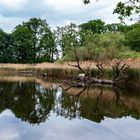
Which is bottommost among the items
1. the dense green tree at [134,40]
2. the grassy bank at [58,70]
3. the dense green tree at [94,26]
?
the grassy bank at [58,70]

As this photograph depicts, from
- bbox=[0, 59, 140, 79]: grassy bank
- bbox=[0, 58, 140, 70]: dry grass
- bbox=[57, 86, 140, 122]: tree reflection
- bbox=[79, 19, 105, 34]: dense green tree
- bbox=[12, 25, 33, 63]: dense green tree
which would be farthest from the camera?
bbox=[79, 19, 105, 34]: dense green tree

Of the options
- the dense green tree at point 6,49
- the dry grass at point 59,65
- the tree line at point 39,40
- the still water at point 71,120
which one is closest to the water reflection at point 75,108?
the still water at point 71,120

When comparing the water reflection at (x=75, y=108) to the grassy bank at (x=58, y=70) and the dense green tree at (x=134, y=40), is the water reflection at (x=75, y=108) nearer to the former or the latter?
the grassy bank at (x=58, y=70)

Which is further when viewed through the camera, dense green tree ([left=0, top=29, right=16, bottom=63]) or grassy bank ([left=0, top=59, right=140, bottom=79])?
dense green tree ([left=0, top=29, right=16, bottom=63])

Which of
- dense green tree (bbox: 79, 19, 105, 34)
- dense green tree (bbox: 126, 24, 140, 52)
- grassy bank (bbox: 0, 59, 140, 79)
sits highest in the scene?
dense green tree (bbox: 79, 19, 105, 34)

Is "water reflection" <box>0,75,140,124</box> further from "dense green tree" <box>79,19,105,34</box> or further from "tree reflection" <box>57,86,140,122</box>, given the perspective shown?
"dense green tree" <box>79,19,105,34</box>

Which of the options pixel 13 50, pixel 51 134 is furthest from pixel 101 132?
pixel 13 50

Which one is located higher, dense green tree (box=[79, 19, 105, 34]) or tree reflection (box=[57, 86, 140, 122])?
dense green tree (box=[79, 19, 105, 34])

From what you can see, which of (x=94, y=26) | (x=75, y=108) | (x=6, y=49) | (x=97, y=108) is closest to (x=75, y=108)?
(x=75, y=108)

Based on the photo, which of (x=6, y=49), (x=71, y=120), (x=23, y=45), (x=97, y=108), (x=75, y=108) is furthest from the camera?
(x=23, y=45)

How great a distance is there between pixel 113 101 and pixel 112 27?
6071 cm

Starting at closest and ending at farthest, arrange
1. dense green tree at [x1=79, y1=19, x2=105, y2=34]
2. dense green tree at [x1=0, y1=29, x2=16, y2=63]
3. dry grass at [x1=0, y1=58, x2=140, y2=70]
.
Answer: dry grass at [x1=0, y1=58, x2=140, y2=70] → dense green tree at [x1=0, y1=29, x2=16, y2=63] → dense green tree at [x1=79, y1=19, x2=105, y2=34]

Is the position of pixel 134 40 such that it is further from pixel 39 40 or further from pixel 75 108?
pixel 75 108

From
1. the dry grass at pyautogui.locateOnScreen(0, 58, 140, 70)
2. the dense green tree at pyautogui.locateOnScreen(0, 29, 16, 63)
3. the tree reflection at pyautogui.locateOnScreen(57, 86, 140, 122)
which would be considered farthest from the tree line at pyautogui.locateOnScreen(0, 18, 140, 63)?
the tree reflection at pyautogui.locateOnScreen(57, 86, 140, 122)
